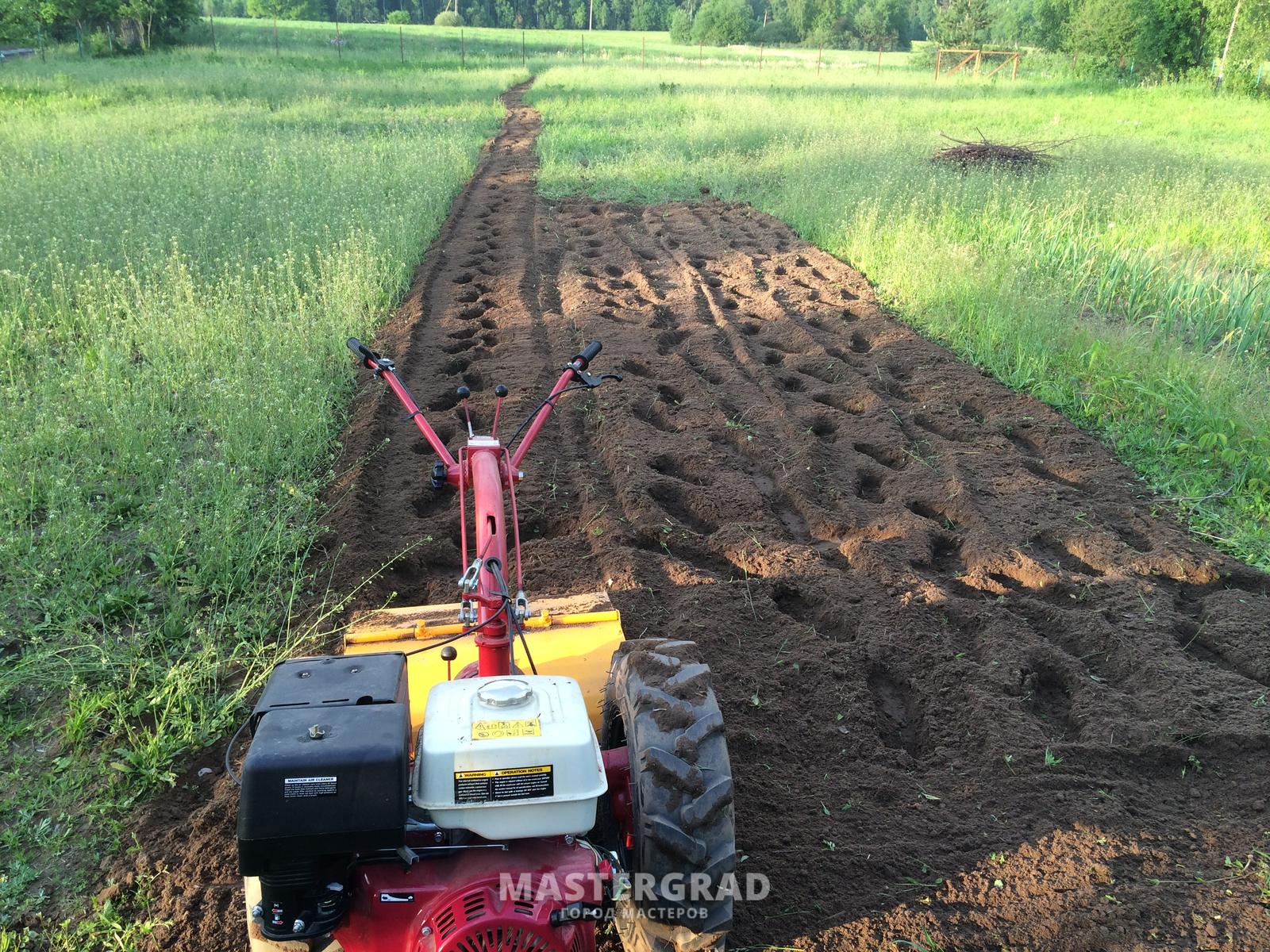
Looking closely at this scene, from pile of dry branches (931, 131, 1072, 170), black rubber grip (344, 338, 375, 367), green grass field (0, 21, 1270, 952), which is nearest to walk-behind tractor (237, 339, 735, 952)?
black rubber grip (344, 338, 375, 367)

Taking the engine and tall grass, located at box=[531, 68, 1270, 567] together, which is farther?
tall grass, located at box=[531, 68, 1270, 567]

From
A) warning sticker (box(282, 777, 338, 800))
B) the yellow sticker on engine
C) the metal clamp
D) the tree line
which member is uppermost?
the tree line

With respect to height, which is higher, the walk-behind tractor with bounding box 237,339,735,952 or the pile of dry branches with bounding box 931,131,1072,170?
the pile of dry branches with bounding box 931,131,1072,170

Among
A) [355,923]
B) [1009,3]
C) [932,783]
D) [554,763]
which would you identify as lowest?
[932,783]

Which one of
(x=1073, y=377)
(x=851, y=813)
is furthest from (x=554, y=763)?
(x=1073, y=377)

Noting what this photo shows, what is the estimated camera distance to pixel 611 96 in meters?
25.1

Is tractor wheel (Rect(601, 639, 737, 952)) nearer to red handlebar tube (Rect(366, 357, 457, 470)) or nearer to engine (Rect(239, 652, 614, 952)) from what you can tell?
engine (Rect(239, 652, 614, 952))

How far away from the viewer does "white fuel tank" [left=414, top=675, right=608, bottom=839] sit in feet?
7.27

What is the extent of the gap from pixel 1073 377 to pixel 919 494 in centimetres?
245

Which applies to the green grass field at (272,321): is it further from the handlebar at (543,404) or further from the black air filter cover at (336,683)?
the handlebar at (543,404)

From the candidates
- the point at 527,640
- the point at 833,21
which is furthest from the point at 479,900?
the point at 833,21

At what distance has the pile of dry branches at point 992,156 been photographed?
14.0 meters

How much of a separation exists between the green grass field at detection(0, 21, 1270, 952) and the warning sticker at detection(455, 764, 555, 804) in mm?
1452

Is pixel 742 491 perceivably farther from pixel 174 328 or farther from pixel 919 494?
pixel 174 328
